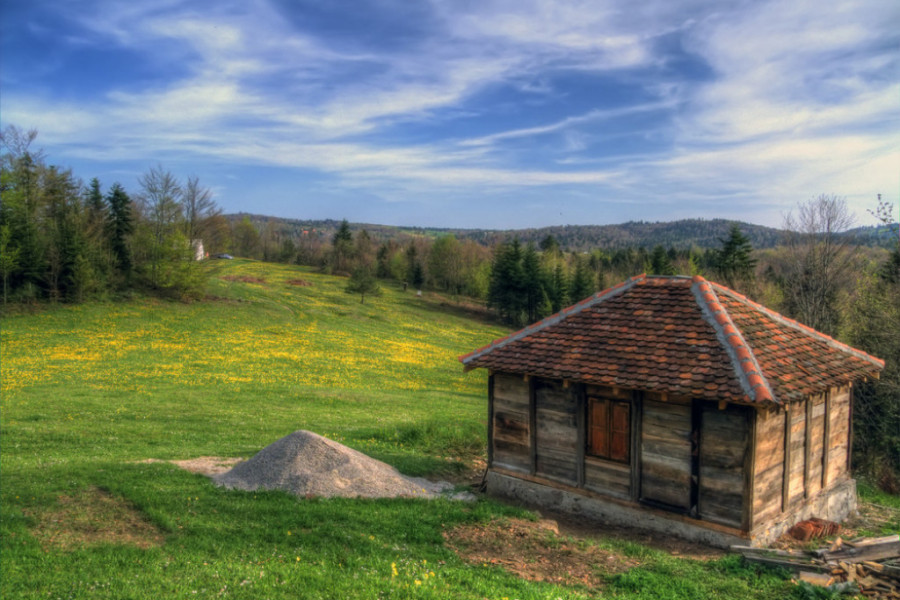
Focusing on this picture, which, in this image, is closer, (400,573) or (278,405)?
(400,573)

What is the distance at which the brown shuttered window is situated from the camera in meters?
13.7

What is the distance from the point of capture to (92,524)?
11766 mm

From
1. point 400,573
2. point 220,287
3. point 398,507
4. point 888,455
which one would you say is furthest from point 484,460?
point 220,287

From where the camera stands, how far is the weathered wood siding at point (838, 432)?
15.3 m

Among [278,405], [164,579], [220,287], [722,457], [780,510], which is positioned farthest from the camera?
[220,287]

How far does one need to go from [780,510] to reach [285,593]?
1078cm

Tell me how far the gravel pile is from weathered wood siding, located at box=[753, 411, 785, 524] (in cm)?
730

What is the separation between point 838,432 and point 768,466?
15.6 feet

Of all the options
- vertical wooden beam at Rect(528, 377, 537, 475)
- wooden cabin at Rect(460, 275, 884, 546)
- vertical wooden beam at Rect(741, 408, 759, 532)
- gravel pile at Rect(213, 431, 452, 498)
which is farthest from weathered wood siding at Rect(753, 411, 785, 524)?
gravel pile at Rect(213, 431, 452, 498)

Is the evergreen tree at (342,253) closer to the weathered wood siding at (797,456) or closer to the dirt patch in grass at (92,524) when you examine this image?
the dirt patch in grass at (92,524)

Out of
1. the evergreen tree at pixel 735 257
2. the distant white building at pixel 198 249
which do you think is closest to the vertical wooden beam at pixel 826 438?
the evergreen tree at pixel 735 257

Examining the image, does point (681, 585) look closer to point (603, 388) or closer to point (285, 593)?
point (603, 388)

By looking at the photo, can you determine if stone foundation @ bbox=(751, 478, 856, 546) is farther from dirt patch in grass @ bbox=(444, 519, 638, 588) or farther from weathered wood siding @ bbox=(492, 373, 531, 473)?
weathered wood siding @ bbox=(492, 373, 531, 473)

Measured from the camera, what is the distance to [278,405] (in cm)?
2792
